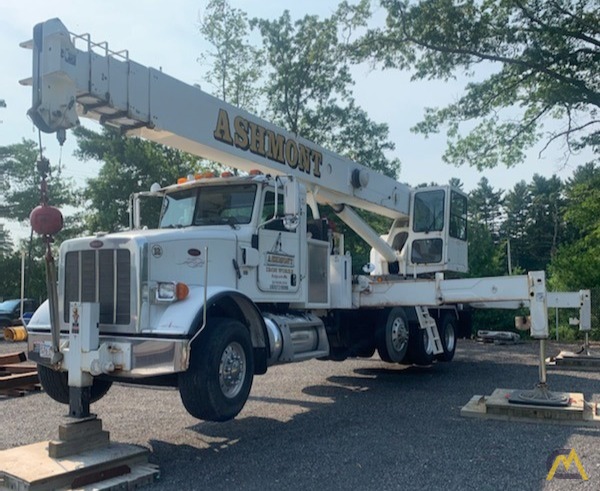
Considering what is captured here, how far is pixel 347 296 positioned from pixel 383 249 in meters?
2.89

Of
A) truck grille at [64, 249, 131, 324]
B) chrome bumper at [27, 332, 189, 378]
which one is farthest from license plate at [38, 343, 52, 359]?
chrome bumper at [27, 332, 189, 378]

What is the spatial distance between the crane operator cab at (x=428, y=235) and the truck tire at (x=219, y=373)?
6278 millimetres

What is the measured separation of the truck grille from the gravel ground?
143cm

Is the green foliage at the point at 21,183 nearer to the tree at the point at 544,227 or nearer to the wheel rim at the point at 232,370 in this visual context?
the wheel rim at the point at 232,370

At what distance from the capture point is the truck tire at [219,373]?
5508mm

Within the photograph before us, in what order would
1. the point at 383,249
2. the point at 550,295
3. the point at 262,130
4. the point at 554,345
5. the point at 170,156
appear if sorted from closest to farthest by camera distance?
the point at 262,130 < the point at 550,295 < the point at 383,249 < the point at 554,345 < the point at 170,156

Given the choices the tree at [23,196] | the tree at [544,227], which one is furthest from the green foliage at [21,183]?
the tree at [544,227]

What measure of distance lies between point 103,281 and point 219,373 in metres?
1.48

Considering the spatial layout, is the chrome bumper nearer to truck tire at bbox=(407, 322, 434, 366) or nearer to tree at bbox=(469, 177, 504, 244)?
truck tire at bbox=(407, 322, 434, 366)

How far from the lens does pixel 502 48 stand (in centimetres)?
1988

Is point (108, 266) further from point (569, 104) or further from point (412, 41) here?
point (569, 104)

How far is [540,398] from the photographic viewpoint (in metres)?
7.22

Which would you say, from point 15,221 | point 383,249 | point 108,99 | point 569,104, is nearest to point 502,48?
point 569,104

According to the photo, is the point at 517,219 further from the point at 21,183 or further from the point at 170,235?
the point at 170,235
